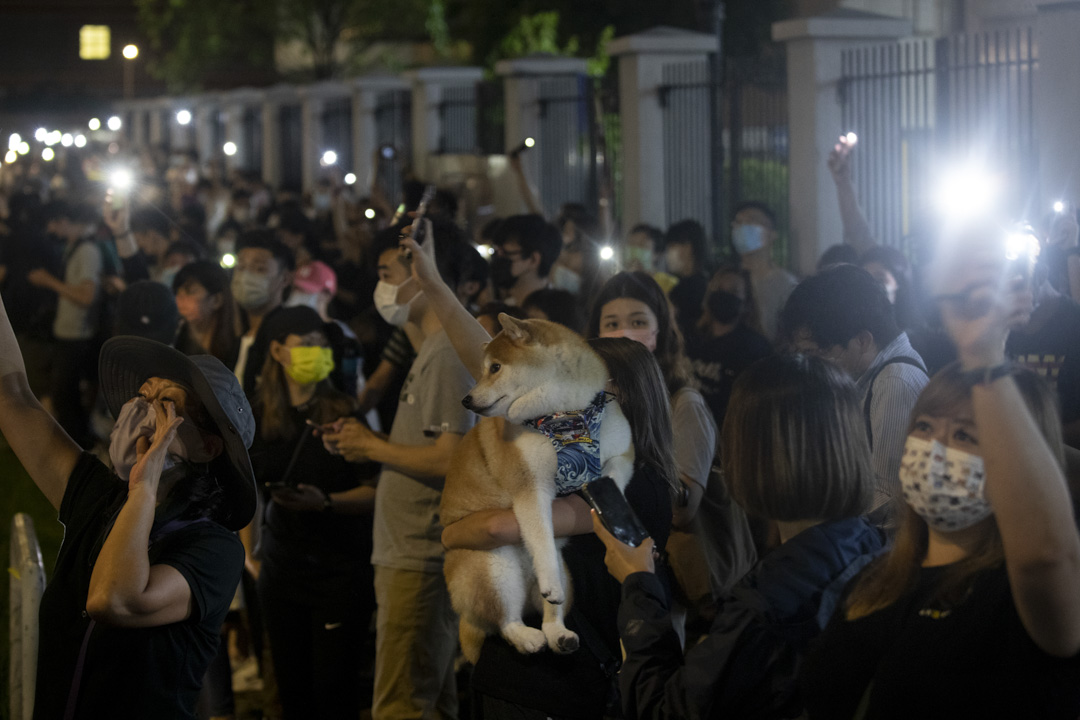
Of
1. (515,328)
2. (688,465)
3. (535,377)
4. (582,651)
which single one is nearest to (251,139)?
(688,465)

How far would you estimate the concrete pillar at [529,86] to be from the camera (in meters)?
16.5

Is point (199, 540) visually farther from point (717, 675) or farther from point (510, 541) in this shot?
point (717, 675)

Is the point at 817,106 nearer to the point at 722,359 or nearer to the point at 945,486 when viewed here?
the point at 722,359

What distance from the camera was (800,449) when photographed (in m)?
2.50

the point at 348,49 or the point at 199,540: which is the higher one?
the point at 348,49

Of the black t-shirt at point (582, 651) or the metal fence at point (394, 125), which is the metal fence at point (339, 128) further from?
the black t-shirt at point (582, 651)

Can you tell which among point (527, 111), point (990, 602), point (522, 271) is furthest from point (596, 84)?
point (990, 602)

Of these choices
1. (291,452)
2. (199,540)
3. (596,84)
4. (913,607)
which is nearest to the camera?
(913,607)

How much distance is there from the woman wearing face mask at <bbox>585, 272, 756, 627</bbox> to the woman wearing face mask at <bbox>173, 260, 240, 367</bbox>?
2755 millimetres

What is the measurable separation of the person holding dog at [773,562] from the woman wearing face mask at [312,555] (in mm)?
2253

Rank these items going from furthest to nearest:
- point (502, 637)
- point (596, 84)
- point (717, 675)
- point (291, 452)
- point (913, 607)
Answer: point (596, 84), point (291, 452), point (502, 637), point (717, 675), point (913, 607)

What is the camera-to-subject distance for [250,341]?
20.7ft

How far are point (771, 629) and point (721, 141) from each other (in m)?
11.4

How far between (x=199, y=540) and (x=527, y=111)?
47.3ft
